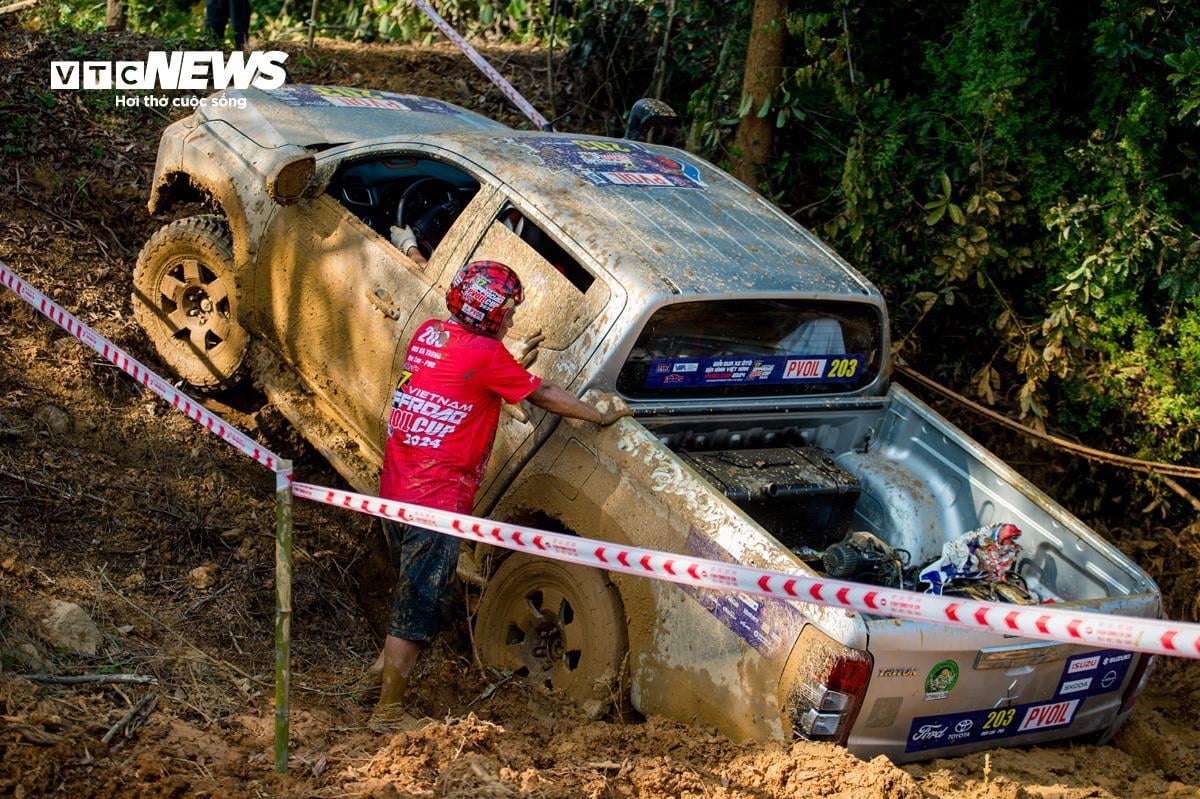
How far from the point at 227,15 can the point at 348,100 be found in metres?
3.79

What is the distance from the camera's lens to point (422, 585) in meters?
4.52

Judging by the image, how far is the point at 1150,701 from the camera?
19.0 ft

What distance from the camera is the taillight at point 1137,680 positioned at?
14.8ft

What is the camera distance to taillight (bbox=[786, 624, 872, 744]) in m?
3.68

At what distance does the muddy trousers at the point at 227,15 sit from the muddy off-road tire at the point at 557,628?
696cm

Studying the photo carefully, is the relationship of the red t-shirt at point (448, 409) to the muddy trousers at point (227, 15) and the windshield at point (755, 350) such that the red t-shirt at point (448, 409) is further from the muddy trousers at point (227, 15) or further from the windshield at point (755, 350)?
the muddy trousers at point (227, 15)

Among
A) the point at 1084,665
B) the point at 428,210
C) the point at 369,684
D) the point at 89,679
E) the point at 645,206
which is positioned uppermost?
the point at 645,206

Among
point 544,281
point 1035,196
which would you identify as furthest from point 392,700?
point 1035,196

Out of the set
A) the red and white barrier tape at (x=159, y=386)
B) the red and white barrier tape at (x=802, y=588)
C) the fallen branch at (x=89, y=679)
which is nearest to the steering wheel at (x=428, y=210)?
the red and white barrier tape at (x=159, y=386)

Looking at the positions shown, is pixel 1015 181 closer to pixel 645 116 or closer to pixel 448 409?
pixel 645 116

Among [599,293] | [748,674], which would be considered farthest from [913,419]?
[748,674]

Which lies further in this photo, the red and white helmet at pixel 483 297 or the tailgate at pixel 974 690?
the red and white helmet at pixel 483 297

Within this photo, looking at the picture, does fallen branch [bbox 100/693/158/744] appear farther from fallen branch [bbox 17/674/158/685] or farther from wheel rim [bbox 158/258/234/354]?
wheel rim [bbox 158/258/234/354]

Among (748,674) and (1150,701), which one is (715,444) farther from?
(1150,701)
